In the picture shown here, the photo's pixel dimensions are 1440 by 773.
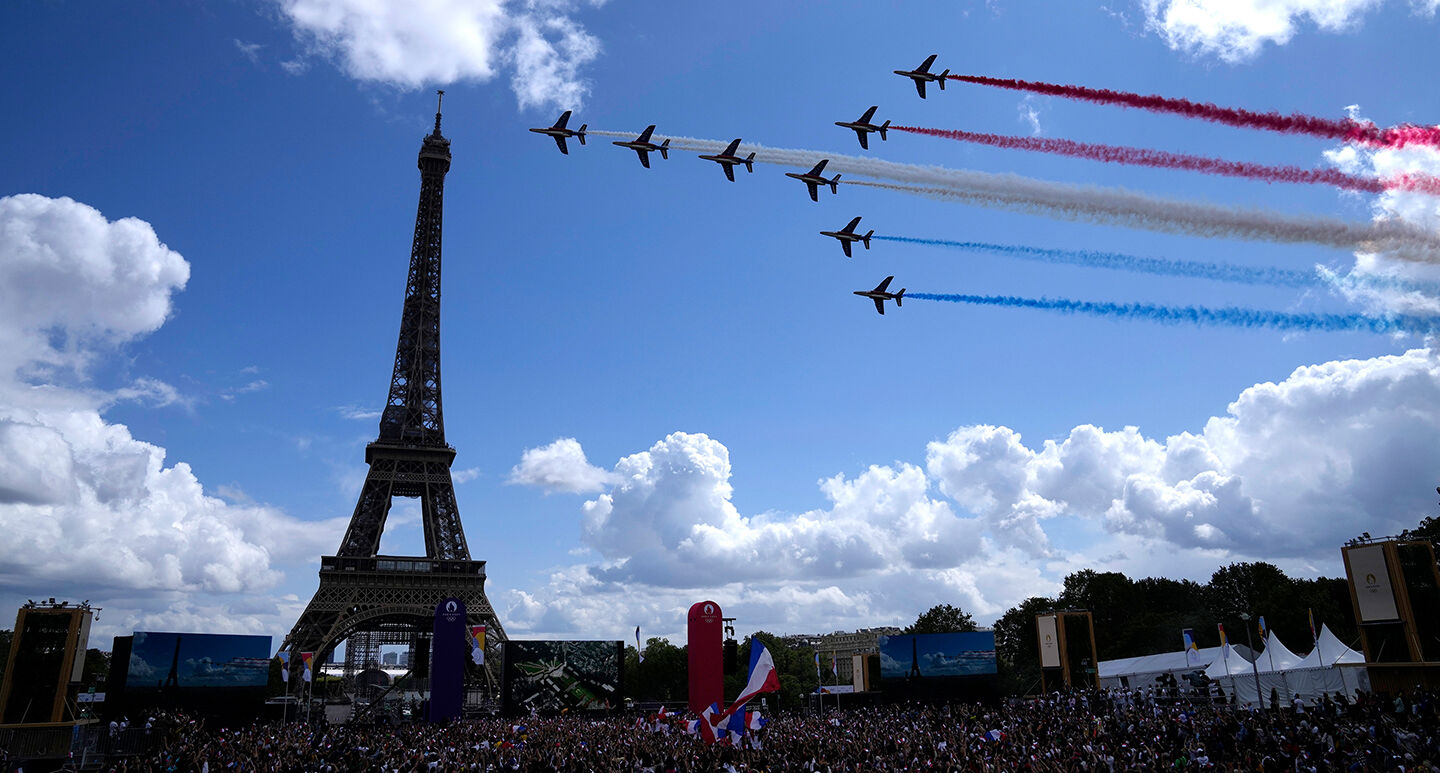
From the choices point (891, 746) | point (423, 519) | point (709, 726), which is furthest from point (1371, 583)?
point (423, 519)

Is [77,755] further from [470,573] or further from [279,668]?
[279,668]

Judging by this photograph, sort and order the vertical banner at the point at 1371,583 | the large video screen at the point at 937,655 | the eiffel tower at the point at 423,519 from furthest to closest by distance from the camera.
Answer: the eiffel tower at the point at 423,519
the large video screen at the point at 937,655
the vertical banner at the point at 1371,583

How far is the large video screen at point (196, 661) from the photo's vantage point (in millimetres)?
46125

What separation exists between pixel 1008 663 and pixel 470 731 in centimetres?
8590

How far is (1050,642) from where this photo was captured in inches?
2346

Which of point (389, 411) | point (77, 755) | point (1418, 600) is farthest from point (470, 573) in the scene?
point (1418, 600)

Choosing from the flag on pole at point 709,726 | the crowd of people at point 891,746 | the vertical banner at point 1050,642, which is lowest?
the crowd of people at point 891,746

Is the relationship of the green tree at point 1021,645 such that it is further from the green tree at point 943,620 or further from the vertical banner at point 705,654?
the vertical banner at point 705,654

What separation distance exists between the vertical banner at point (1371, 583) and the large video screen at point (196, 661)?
54397 mm

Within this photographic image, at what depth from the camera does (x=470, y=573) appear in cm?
7706

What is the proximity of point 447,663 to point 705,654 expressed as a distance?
1432 cm

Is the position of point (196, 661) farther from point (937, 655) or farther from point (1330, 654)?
point (1330, 654)

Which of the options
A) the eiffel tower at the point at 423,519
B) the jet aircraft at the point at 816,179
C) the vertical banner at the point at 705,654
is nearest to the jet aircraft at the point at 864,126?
the jet aircraft at the point at 816,179


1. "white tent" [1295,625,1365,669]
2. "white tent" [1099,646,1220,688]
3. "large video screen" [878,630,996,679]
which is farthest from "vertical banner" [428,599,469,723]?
"white tent" [1295,625,1365,669]
